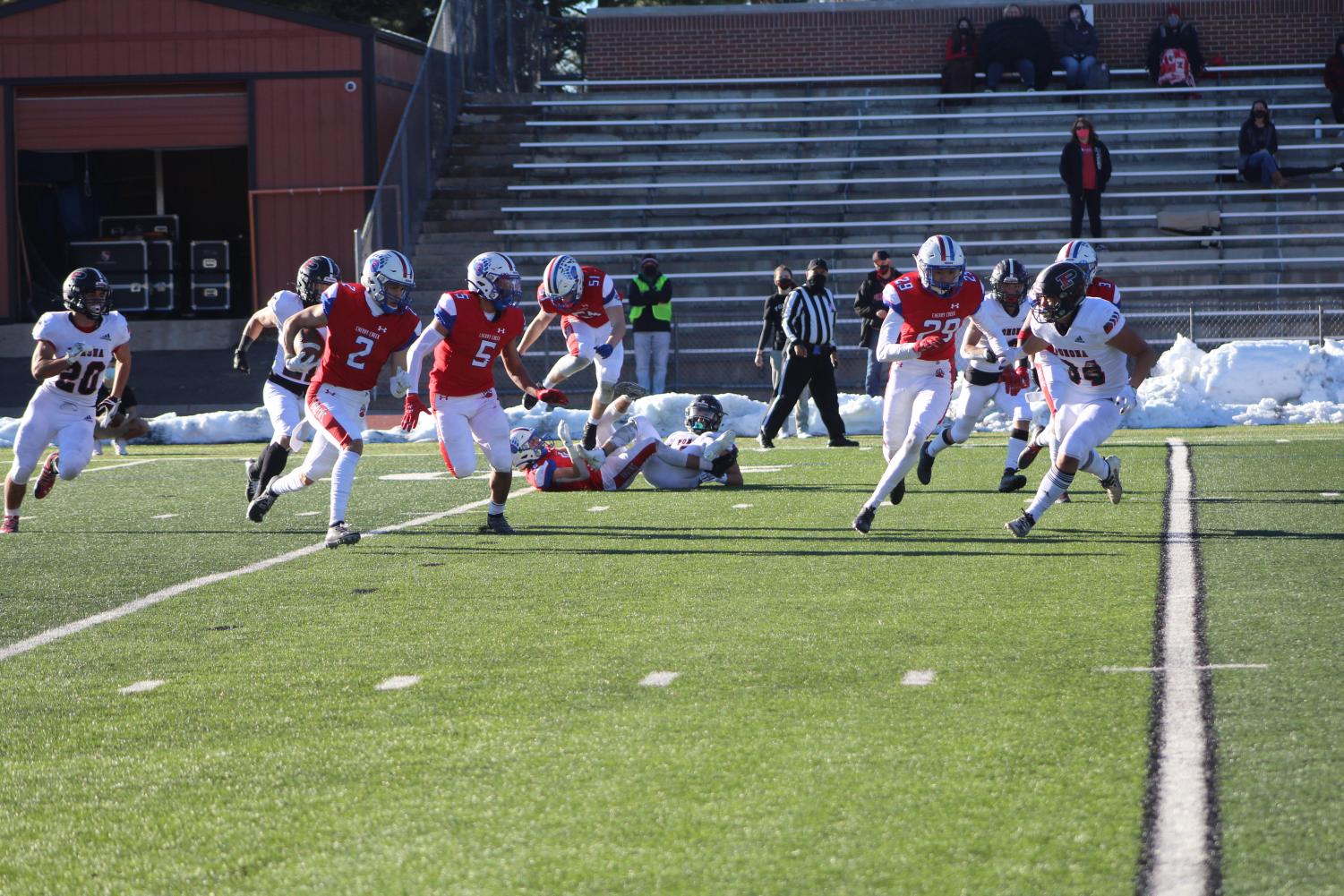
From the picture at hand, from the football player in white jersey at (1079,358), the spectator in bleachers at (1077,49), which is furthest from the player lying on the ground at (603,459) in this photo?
the spectator in bleachers at (1077,49)

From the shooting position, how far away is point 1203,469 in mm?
12891

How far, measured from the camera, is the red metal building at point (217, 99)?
1022 inches

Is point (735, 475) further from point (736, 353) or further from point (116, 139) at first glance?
point (116, 139)

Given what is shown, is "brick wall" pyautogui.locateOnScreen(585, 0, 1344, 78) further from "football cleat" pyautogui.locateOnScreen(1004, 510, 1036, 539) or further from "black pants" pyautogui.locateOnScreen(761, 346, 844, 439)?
"football cleat" pyautogui.locateOnScreen(1004, 510, 1036, 539)

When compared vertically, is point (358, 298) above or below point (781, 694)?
above

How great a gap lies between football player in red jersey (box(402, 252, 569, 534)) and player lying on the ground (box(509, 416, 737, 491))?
2.12 metres

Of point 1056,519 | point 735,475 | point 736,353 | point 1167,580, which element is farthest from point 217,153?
point 1167,580

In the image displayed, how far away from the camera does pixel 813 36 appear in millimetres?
29719

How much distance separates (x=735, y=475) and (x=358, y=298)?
356 cm

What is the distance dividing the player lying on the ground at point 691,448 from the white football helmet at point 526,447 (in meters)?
0.47

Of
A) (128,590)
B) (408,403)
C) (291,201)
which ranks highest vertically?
(291,201)

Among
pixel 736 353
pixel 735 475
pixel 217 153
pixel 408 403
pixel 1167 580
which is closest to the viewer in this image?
pixel 1167 580

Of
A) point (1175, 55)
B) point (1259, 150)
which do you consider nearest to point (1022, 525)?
point (1259, 150)

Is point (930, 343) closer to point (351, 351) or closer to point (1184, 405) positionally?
point (351, 351)
